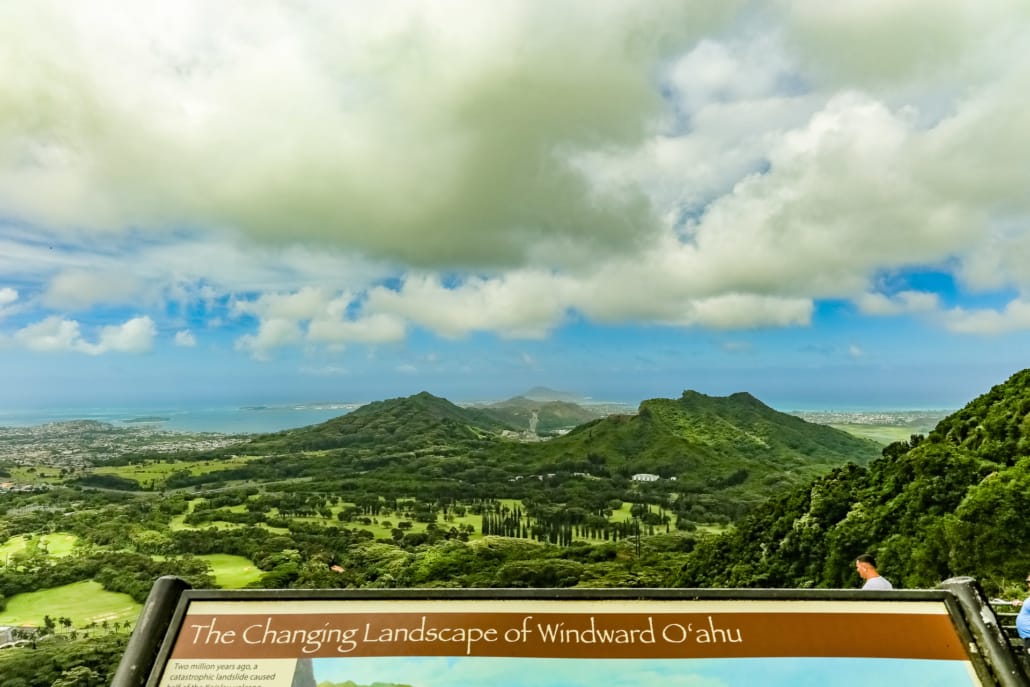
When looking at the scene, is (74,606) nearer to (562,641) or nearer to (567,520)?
(567,520)

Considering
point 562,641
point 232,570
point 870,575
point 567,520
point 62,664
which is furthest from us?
point 567,520

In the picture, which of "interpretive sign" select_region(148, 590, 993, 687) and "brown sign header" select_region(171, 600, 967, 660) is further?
"brown sign header" select_region(171, 600, 967, 660)

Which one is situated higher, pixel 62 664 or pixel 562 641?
pixel 562 641

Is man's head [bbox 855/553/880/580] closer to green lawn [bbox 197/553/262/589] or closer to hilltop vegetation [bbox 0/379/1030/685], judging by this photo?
hilltop vegetation [bbox 0/379/1030/685]

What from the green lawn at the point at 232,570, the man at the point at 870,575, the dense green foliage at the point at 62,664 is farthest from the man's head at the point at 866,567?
the green lawn at the point at 232,570

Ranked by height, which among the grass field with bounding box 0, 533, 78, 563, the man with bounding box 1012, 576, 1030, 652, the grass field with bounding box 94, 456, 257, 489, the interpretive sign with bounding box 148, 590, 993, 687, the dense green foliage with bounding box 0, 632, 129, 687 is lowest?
the grass field with bounding box 0, 533, 78, 563

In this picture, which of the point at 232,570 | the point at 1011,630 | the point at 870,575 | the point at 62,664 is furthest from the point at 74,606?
the point at 1011,630

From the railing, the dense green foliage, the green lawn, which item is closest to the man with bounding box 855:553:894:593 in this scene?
the railing
